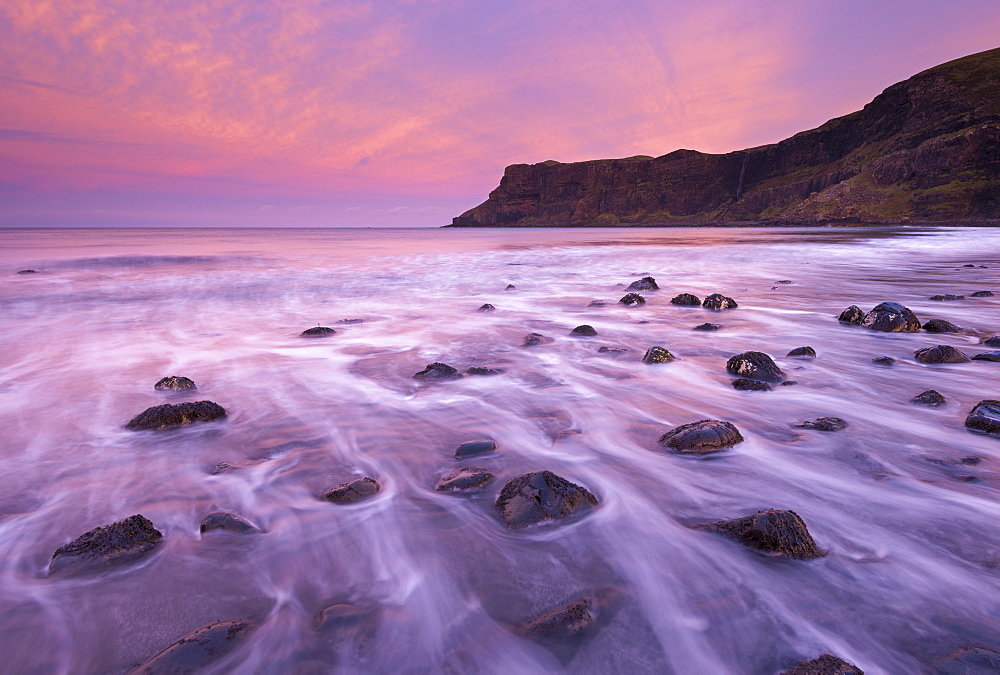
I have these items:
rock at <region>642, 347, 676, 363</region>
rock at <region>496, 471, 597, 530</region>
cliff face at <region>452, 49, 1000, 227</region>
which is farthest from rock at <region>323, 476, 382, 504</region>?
cliff face at <region>452, 49, 1000, 227</region>

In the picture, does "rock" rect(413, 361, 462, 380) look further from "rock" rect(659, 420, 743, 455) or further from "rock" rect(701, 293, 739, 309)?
"rock" rect(701, 293, 739, 309)

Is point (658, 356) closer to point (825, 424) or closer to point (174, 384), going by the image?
point (825, 424)

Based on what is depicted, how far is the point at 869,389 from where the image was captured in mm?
4559

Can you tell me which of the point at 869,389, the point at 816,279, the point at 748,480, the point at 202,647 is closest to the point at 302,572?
the point at 202,647

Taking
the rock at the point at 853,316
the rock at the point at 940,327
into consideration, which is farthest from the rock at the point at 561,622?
the rock at the point at 940,327

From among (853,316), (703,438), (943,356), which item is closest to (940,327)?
(853,316)

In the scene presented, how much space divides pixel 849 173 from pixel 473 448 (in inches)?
5245

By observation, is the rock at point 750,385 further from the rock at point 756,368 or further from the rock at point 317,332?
the rock at point 317,332

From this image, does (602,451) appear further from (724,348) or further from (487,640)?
(724,348)

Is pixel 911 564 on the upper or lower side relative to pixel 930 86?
lower

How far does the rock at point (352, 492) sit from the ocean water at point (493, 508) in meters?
0.09

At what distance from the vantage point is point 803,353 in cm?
577

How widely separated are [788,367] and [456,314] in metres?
6.00

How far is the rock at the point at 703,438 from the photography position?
3.33 metres
